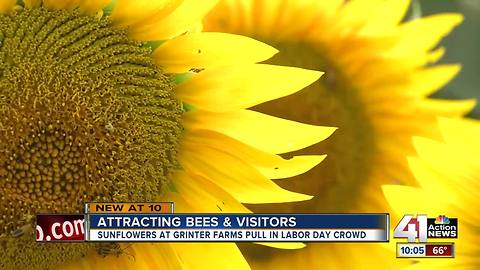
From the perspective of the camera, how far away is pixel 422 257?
1227mm

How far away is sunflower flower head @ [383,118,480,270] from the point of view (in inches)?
48.4

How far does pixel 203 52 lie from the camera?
116 centimetres

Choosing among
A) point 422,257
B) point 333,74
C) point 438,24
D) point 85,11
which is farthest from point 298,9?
point 422,257

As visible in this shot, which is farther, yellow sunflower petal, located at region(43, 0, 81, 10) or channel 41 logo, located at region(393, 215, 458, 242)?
channel 41 logo, located at region(393, 215, 458, 242)

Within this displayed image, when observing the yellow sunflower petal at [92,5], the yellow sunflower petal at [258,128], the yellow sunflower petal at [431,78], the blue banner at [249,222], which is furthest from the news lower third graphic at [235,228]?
the yellow sunflower petal at [92,5]

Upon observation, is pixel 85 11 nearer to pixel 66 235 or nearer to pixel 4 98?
pixel 4 98

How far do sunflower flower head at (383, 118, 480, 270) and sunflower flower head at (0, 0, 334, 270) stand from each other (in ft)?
0.67

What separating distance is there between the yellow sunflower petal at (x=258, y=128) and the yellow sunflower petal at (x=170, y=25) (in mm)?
150

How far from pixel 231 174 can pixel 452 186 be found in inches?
16.9

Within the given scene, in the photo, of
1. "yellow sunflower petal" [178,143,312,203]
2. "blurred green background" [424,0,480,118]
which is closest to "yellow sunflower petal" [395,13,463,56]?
"blurred green background" [424,0,480,118]

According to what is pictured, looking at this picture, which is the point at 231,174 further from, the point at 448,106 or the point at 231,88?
the point at 448,106

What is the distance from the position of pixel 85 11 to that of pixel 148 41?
4.7 inches

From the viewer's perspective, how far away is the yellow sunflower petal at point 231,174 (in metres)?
1.19

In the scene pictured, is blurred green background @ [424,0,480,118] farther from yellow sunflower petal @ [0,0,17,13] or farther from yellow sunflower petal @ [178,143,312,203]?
yellow sunflower petal @ [0,0,17,13]
